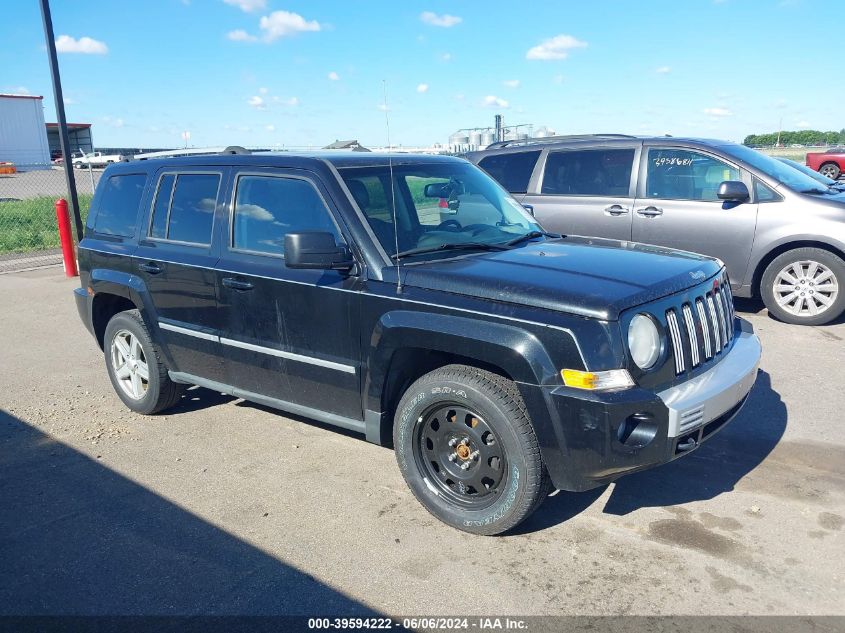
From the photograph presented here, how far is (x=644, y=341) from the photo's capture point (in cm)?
331

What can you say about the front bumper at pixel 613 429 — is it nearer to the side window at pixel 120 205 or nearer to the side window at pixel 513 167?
the side window at pixel 120 205

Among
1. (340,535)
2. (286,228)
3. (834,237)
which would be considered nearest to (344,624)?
(340,535)

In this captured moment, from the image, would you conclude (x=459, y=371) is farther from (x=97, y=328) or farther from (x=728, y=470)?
(x=97, y=328)

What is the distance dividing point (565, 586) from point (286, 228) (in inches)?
99.4

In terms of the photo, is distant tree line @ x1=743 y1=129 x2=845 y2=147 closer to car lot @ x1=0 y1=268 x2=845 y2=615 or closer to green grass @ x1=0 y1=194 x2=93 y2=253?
green grass @ x1=0 y1=194 x2=93 y2=253

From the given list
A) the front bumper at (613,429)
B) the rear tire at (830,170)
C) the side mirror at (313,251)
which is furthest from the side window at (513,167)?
the rear tire at (830,170)

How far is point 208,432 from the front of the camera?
5211 millimetres

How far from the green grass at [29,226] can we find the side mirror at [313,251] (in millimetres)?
10962

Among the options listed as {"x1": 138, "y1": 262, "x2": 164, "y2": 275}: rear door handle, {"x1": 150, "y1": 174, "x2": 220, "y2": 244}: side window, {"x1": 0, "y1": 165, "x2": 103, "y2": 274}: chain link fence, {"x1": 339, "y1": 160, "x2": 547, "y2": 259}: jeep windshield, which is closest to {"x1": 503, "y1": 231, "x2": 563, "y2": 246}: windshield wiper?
{"x1": 339, "y1": 160, "x2": 547, "y2": 259}: jeep windshield

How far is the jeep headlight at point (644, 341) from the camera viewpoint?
128 inches

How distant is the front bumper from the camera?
311 centimetres

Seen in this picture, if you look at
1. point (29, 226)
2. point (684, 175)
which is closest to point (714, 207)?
point (684, 175)

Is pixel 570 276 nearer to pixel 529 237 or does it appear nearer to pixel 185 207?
pixel 529 237

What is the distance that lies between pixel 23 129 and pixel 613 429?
63.5m
